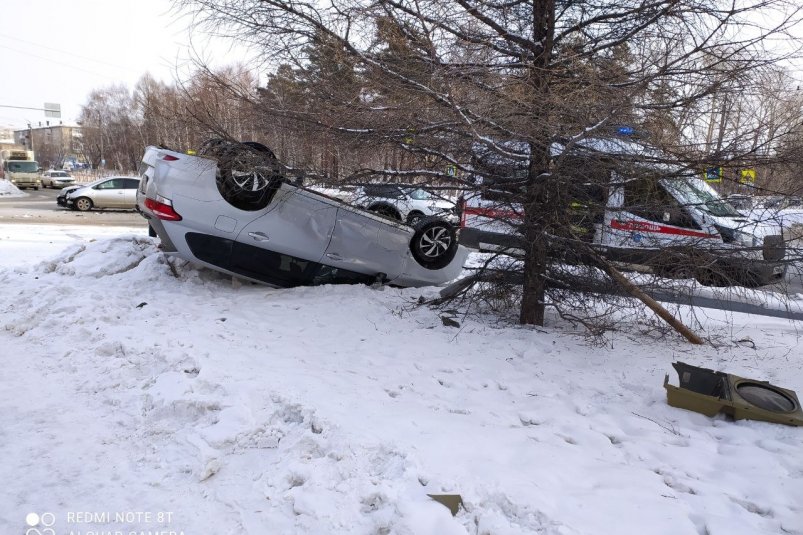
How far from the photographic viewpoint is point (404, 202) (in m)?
6.29

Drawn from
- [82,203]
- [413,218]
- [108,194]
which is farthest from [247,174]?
[82,203]

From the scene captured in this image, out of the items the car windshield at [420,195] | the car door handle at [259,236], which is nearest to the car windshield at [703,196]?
the car windshield at [420,195]

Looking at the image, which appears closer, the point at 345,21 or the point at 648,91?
the point at 648,91

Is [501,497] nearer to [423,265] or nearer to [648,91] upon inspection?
[648,91]

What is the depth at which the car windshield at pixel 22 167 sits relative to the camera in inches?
1702

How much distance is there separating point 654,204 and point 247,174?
432cm

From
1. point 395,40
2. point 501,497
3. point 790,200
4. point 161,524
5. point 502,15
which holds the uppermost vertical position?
point 502,15

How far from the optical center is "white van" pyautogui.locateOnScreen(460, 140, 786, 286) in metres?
4.78

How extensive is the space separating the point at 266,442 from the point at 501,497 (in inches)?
58.2

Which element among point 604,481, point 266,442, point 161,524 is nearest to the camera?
point 161,524

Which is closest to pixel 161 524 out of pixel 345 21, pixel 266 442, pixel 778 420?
pixel 266 442

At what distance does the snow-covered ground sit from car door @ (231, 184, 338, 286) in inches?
33.9

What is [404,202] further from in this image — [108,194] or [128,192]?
[108,194]

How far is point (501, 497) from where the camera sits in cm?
269
